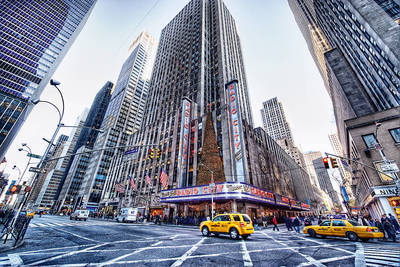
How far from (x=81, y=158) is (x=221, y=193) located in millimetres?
105474

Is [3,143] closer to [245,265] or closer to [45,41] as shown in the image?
[45,41]

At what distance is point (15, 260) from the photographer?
5.93 metres

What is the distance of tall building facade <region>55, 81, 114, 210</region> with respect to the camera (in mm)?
93688

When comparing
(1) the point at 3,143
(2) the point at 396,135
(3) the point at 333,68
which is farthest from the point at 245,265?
(1) the point at 3,143

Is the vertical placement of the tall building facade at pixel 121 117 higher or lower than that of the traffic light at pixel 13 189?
higher

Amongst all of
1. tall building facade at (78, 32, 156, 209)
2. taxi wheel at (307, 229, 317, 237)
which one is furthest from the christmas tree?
tall building facade at (78, 32, 156, 209)

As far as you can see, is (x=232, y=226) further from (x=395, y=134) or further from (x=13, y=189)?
(x=395, y=134)

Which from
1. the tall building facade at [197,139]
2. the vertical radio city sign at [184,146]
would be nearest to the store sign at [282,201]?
the tall building facade at [197,139]

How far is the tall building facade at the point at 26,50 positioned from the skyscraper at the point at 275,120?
146m

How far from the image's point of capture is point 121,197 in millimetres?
54625

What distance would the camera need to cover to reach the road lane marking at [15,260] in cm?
557

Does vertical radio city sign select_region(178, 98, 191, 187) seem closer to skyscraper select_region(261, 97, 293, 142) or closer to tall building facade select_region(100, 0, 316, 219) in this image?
tall building facade select_region(100, 0, 316, 219)

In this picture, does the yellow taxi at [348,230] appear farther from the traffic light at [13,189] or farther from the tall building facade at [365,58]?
the traffic light at [13,189]

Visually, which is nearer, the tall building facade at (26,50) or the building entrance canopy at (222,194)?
the building entrance canopy at (222,194)
